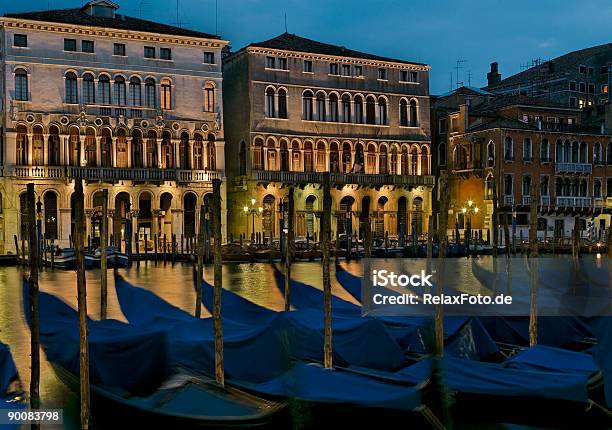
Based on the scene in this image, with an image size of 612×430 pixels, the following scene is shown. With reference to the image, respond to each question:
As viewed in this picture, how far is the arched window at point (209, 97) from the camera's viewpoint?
87.7ft

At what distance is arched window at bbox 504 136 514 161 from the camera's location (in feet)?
96.4

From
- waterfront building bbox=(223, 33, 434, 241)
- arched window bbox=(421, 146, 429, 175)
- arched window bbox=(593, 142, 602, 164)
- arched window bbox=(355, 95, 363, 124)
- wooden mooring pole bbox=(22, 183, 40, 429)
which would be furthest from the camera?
arched window bbox=(593, 142, 602, 164)

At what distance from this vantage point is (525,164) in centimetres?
2986

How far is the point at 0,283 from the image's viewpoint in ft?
55.6

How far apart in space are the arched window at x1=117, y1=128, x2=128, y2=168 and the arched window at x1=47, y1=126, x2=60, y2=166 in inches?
72.3

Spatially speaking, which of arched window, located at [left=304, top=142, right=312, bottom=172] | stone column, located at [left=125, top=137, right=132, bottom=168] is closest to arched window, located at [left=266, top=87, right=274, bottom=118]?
arched window, located at [left=304, top=142, right=312, bottom=172]

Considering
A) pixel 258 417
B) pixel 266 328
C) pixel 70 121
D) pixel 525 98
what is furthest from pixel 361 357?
pixel 525 98

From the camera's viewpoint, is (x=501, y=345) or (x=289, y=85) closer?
(x=501, y=345)

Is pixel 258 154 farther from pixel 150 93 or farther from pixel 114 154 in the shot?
pixel 114 154

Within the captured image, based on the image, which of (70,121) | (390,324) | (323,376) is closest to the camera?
(323,376)

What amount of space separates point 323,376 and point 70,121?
792 inches

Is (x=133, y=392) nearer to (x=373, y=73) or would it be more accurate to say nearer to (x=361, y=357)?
(x=361, y=357)

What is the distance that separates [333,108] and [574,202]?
988 centimetres

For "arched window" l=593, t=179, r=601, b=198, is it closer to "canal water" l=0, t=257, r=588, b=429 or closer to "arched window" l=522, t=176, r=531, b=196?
"arched window" l=522, t=176, r=531, b=196
